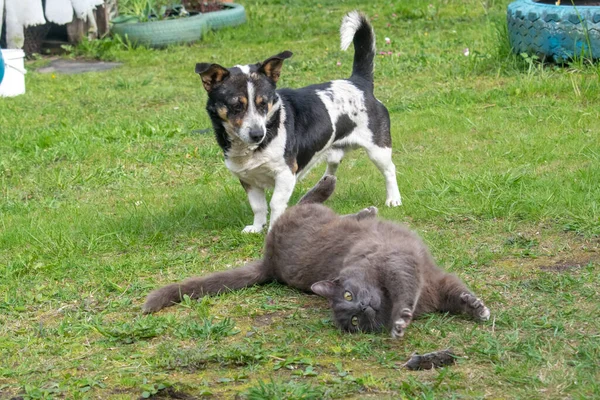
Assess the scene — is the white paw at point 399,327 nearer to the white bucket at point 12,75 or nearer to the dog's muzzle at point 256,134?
the dog's muzzle at point 256,134

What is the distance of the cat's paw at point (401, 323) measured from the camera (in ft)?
13.4

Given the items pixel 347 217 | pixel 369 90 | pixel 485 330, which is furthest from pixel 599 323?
pixel 369 90

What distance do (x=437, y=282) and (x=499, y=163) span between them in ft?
9.96

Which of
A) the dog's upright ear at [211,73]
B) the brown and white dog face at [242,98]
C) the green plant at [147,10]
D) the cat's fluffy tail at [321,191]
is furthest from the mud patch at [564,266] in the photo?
the green plant at [147,10]

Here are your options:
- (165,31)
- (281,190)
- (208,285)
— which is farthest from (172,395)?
(165,31)

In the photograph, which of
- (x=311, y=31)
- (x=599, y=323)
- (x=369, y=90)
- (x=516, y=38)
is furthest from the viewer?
(x=311, y=31)

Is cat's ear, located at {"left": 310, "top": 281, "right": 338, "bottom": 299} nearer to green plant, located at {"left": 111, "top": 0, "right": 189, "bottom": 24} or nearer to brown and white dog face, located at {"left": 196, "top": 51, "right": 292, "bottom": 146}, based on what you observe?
brown and white dog face, located at {"left": 196, "top": 51, "right": 292, "bottom": 146}

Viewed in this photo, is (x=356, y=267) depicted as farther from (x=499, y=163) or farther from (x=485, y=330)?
(x=499, y=163)

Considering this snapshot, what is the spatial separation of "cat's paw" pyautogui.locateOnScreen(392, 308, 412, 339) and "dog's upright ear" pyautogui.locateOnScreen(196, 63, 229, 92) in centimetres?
255

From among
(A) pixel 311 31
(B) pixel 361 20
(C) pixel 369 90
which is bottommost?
(A) pixel 311 31

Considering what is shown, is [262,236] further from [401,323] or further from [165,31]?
[165,31]

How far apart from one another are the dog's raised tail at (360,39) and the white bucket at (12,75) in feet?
18.2

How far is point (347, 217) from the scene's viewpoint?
518cm

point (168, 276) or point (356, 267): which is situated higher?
point (356, 267)
